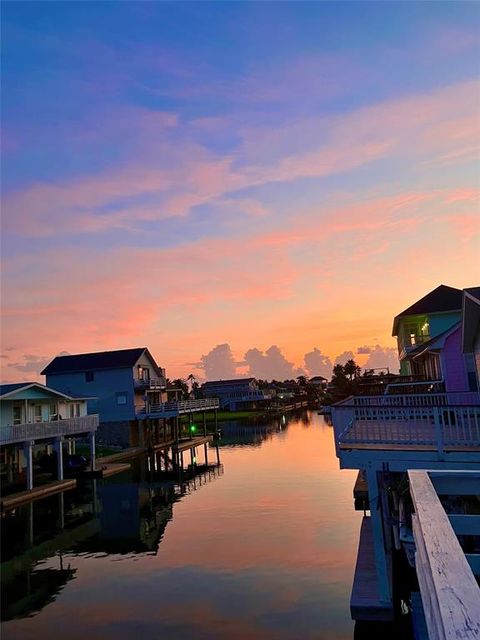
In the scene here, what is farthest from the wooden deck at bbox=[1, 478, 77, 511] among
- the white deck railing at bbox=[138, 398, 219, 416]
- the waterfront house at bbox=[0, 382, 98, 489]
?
the white deck railing at bbox=[138, 398, 219, 416]

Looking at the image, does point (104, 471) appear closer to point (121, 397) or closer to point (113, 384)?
point (121, 397)

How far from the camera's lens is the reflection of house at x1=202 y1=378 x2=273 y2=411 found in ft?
365

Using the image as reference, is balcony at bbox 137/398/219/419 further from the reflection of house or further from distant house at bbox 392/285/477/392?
the reflection of house

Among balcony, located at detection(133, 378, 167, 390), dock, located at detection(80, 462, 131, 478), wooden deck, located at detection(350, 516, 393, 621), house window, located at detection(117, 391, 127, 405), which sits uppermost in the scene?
balcony, located at detection(133, 378, 167, 390)

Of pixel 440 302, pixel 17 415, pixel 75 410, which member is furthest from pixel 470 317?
pixel 75 410

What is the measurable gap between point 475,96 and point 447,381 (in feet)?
39.8

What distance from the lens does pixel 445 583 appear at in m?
1.77

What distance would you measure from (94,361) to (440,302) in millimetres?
36673

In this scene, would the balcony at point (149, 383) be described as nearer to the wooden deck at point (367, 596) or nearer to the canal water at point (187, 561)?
the canal water at point (187, 561)

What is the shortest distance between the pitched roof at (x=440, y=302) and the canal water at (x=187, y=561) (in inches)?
490

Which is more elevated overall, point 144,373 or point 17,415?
point 144,373

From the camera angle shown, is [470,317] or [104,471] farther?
[104,471]

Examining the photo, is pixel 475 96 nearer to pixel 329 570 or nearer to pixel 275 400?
pixel 329 570

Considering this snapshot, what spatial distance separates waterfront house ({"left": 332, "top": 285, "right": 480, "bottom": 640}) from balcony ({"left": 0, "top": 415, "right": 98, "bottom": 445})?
19.3 metres
